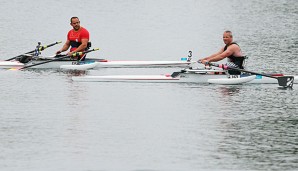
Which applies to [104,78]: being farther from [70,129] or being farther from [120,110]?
[70,129]

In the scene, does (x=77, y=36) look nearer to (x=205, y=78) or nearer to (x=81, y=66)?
(x=81, y=66)

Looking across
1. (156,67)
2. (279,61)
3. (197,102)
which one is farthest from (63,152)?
(279,61)

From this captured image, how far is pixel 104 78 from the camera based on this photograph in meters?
36.8

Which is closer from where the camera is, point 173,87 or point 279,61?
point 173,87

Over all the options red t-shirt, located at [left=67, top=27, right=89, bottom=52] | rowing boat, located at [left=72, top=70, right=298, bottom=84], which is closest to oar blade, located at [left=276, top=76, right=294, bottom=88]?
rowing boat, located at [left=72, top=70, right=298, bottom=84]

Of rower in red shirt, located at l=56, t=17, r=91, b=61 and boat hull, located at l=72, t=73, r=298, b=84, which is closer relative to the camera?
boat hull, located at l=72, t=73, r=298, b=84

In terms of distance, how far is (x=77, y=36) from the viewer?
41.3m

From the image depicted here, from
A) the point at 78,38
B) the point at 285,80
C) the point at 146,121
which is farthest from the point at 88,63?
the point at 146,121

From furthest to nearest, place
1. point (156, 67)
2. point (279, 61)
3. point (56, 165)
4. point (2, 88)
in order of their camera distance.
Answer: point (279, 61) < point (156, 67) < point (2, 88) < point (56, 165)

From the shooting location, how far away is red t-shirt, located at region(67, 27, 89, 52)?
41219 millimetres

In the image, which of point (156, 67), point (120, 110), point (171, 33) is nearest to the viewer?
point (120, 110)

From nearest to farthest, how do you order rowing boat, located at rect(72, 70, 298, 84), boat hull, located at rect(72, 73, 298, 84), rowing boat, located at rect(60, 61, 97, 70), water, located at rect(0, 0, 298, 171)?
water, located at rect(0, 0, 298, 171) < rowing boat, located at rect(72, 70, 298, 84) < boat hull, located at rect(72, 73, 298, 84) < rowing boat, located at rect(60, 61, 97, 70)

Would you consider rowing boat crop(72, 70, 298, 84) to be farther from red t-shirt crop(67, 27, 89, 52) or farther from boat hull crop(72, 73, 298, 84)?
red t-shirt crop(67, 27, 89, 52)

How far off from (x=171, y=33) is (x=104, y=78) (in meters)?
35.8
